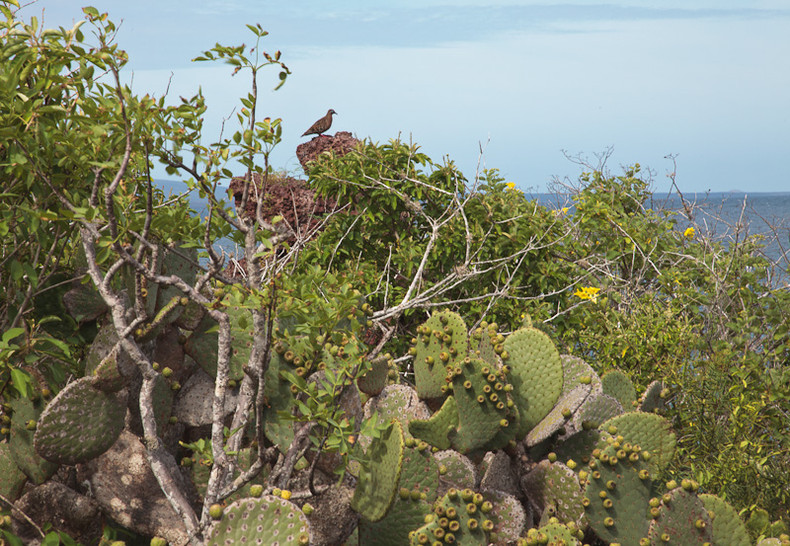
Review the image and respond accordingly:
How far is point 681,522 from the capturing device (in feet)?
9.15

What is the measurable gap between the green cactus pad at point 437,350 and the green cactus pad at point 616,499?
73 centimetres

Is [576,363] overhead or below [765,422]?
overhead

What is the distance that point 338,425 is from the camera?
2.35 m

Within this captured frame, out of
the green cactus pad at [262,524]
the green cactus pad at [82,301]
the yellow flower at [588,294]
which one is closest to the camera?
the green cactus pad at [262,524]

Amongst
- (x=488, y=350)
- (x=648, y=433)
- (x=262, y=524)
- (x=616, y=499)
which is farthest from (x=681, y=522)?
(x=262, y=524)

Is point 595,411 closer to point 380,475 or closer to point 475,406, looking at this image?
point 475,406

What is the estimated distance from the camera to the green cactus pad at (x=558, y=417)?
3.13 m

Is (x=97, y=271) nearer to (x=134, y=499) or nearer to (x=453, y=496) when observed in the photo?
(x=134, y=499)

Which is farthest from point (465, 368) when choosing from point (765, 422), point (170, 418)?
point (765, 422)

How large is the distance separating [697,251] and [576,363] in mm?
3624

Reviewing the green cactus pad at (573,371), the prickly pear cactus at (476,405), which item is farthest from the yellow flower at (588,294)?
the prickly pear cactus at (476,405)

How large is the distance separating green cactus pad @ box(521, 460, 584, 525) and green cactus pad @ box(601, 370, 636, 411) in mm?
806

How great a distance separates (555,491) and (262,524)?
4.29 ft

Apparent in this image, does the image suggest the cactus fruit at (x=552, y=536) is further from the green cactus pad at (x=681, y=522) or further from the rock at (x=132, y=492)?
the rock at (x=132, y=492)
